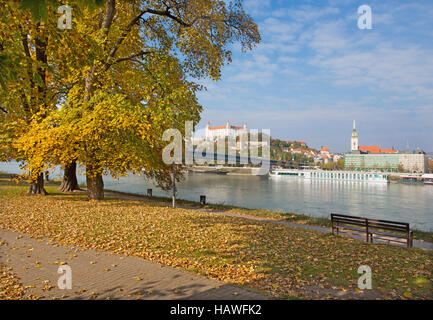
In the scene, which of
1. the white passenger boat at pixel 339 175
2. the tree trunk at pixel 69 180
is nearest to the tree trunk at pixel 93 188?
the tree trunk at pixel 69 180

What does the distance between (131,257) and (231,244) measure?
94.4 inches

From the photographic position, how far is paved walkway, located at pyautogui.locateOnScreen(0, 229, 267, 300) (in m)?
4.46

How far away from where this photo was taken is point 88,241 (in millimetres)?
7145

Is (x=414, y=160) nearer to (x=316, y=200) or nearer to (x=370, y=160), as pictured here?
(x=370, y=160)

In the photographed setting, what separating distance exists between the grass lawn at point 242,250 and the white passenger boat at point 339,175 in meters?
72.7

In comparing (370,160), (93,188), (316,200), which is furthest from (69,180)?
(370,160)

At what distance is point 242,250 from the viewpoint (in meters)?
6.93

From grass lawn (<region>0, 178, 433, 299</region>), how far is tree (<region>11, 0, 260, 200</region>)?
7.92 ft

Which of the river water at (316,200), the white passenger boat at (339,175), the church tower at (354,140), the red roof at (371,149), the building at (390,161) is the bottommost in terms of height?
the river water at (316,200)

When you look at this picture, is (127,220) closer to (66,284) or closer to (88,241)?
(88,241)

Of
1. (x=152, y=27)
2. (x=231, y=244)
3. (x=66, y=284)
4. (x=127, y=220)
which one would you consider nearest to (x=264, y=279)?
(x=231, y=244)

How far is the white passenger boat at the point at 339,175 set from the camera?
245ft

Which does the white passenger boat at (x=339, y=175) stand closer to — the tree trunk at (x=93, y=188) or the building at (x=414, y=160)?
the building at (x=414, y=160)

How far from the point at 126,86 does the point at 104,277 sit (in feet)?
37.7
